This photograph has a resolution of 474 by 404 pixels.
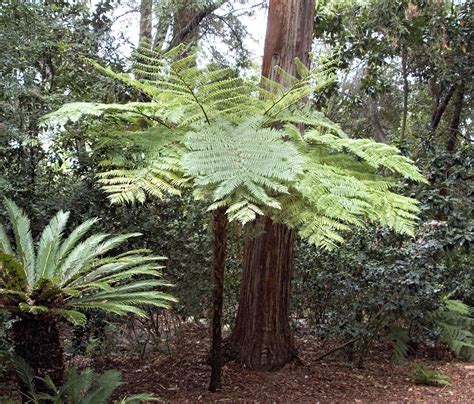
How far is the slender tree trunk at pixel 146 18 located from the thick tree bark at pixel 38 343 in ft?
17.6

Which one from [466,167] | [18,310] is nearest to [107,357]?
[18,310]

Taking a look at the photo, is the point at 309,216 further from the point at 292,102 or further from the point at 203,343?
the point at 203,343

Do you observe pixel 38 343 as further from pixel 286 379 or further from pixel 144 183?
pixel 286 379

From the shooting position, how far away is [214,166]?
2.11 m

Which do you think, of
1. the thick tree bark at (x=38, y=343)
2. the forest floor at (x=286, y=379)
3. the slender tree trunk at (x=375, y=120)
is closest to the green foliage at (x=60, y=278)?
the thick tree bark at (x=38, y=343)

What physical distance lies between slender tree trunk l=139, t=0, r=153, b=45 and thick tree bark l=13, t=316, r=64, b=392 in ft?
17.6

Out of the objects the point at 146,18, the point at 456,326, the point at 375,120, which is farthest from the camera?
the point at 375,120

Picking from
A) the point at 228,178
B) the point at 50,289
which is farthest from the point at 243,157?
the point at 50,289

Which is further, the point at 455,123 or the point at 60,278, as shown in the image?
the point at 455,123

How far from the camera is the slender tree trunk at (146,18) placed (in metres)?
7.19

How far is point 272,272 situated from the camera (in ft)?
13.3

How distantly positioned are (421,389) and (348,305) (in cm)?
105

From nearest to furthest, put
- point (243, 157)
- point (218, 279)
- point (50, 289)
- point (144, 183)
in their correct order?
1. point (243, 157)
2. point (144, 183)
3. point (50, 289)
4. point (218, 279)

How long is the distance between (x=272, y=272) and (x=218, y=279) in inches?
34.1
